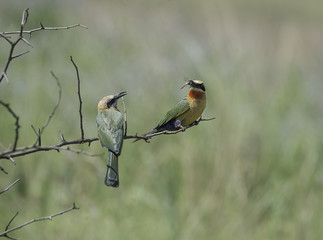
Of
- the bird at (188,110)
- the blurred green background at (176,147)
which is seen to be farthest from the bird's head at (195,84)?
the blurred green background at (176,147)

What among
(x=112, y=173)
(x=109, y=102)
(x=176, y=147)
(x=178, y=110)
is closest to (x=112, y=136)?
(x=112, y=173)

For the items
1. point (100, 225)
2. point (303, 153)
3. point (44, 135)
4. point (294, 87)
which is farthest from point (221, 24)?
point (100, 225)

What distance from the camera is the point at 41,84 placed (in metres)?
6.04

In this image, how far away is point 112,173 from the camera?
7.15 ft

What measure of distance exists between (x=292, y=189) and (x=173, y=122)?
8.20 feet

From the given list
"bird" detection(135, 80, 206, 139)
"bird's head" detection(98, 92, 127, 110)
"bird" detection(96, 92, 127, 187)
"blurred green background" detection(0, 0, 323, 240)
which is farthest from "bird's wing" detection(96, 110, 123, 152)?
"blurred green background" detection(0, 0, 323, 240)

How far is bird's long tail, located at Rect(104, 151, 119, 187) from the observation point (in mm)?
2084

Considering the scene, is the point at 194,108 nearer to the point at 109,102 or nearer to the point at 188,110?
the point at 188,110

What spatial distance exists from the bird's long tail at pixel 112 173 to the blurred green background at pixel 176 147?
91.1 inches

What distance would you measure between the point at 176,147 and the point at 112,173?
10.1 ft

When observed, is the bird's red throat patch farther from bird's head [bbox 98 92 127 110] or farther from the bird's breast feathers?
bird's head [bbox 98 92 127 110]

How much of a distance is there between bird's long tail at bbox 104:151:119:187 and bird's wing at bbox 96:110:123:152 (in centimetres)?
7

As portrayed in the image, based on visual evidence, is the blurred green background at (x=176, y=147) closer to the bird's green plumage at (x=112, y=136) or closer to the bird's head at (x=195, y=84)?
the bird's head at (x=195, y=84)

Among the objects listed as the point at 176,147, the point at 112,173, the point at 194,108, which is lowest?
the point at 112,173
